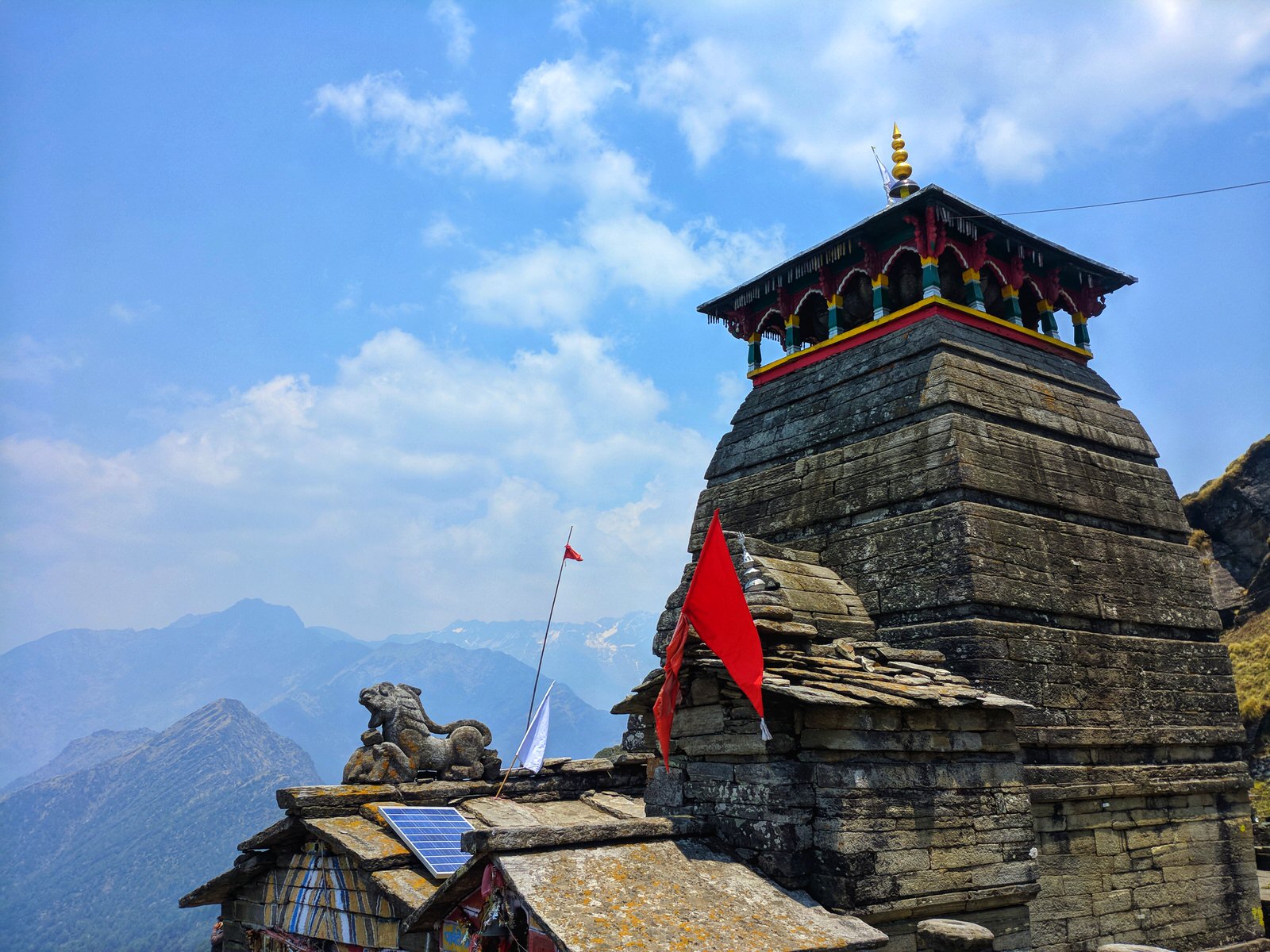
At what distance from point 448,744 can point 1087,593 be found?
9.70 meters

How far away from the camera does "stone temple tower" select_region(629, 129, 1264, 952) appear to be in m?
11.2

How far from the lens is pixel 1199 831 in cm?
1237

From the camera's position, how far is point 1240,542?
1400 inches

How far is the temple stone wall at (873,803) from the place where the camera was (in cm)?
812

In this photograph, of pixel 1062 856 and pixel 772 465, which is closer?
pixel 1062 856

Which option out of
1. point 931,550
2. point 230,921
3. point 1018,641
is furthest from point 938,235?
point 230,921

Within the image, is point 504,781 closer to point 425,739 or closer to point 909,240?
point 425,739

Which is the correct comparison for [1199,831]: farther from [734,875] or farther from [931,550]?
[734,875]

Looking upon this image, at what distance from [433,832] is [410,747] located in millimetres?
2413

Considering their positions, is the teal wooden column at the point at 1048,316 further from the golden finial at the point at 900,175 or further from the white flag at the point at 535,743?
the white flag at the point at 535,743

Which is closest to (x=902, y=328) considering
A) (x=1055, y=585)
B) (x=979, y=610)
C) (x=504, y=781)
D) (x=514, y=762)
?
(x=1055, y=585)

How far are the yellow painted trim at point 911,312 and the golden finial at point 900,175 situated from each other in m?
2.98

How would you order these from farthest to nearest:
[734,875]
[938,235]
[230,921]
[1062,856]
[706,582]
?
[938,235]
[230,921]
[1062,856]
[706,582]
[734,875]

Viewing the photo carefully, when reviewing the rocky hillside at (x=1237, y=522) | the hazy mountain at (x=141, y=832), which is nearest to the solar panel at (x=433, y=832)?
the rocky hillside at (x=1237, y=522)
